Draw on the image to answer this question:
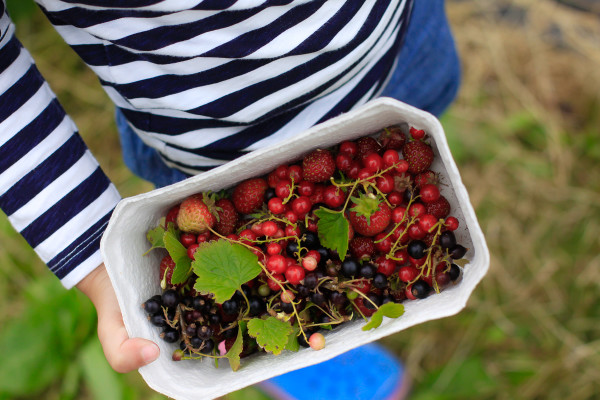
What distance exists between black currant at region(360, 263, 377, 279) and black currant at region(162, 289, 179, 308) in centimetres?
20

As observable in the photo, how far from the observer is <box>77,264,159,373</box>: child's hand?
0.52m

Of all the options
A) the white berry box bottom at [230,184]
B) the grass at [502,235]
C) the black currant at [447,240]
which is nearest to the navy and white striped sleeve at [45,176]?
the white berry box bottom at [230,184]

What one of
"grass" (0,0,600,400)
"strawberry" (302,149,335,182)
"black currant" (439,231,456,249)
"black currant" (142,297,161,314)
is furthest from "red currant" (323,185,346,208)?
"grass" (0,0,600,400)

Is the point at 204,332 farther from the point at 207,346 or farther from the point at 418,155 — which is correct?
the point at 418,155

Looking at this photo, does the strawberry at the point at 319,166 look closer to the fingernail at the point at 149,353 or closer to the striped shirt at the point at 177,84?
the striped shirt at the point at 177,84

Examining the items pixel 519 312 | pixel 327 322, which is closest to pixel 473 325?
pixel 519 312

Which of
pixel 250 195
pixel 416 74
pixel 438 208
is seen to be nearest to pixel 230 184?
pixel 250 195

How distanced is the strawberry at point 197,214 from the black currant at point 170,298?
0.23 ft

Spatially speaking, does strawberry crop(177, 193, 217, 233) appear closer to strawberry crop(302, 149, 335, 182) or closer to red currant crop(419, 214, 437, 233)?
strawberry crop(302, 149, 335, 182)

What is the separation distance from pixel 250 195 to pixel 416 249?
0.64ft

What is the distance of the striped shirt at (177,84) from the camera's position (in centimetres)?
54

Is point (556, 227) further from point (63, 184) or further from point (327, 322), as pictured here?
point (63, 184)

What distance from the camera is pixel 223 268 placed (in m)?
0.51

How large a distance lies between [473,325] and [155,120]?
97 centimetres
